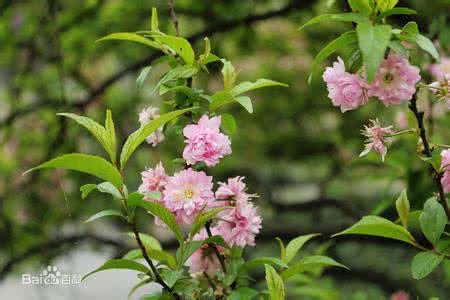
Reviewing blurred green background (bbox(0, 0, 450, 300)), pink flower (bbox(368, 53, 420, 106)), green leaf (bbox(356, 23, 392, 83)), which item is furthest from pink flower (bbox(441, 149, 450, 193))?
blurred green background (bbox(0, 0, 450, 300))

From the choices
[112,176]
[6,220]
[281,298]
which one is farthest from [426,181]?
[6,220]

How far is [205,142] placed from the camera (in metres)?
0.98

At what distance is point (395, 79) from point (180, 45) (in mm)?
316

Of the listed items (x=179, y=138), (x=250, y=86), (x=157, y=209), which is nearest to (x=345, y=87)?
(x=250, y=86)

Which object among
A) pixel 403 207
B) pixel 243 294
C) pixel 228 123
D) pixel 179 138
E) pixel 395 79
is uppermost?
pixel 395 79

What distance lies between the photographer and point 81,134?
282 centimetres

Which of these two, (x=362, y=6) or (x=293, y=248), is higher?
(x=362, y=6)

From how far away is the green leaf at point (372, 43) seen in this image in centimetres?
76

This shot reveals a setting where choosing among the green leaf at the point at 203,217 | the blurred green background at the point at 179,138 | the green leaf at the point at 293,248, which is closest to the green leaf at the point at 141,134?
the green leaf at the point at 203,217

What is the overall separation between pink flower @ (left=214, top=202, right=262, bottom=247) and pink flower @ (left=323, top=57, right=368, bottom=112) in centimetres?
22

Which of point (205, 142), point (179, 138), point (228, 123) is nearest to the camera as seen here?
point (205, 142)

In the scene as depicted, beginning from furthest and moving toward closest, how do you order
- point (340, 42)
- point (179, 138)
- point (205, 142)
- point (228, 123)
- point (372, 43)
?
point (179, 138), point (228, 123), point (205, 142), point (340, 42), point (372, 43)

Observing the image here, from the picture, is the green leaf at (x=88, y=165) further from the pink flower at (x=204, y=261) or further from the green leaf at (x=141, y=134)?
the pink flower at (x=204, y=261)

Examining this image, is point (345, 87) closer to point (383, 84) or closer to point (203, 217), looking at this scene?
point (383, 84)
